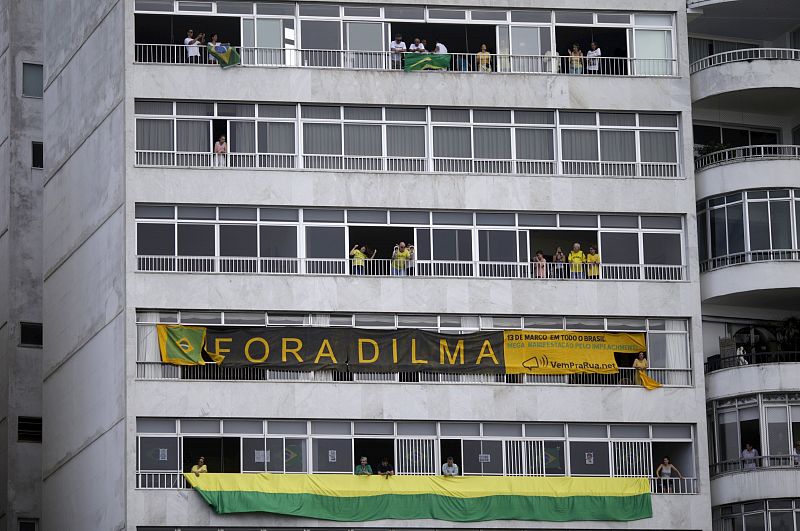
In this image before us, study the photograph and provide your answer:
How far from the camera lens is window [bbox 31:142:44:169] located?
6800cm

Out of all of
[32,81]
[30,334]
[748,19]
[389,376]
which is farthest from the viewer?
[32,81]

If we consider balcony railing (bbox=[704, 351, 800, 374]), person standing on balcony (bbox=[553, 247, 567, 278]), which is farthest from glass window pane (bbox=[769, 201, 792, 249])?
person standing on balcony (bbox=[553, 247, 567, 278])

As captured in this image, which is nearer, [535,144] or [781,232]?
[781,232]

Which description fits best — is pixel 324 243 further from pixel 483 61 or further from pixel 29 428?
pixel 29 428

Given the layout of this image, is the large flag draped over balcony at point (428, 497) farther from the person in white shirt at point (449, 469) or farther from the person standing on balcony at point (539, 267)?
the person standing on balcony at point (539, 267)

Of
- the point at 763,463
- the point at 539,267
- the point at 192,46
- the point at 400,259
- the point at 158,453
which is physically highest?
the point at 192,46

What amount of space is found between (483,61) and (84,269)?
13685 millimetres

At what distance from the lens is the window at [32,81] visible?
68.4m

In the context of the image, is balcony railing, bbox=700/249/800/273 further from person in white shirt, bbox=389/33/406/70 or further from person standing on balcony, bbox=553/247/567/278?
person in white shirt, bbox=389/33/406/70

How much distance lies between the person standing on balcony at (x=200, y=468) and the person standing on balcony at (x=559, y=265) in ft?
39.2

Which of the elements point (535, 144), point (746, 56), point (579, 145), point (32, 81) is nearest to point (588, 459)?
point (579, 145)

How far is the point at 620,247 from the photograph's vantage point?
58.8m

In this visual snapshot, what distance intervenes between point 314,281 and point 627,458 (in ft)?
34.5

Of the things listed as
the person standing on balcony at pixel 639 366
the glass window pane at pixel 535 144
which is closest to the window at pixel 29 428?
the glass window pane at pixel 535 144
